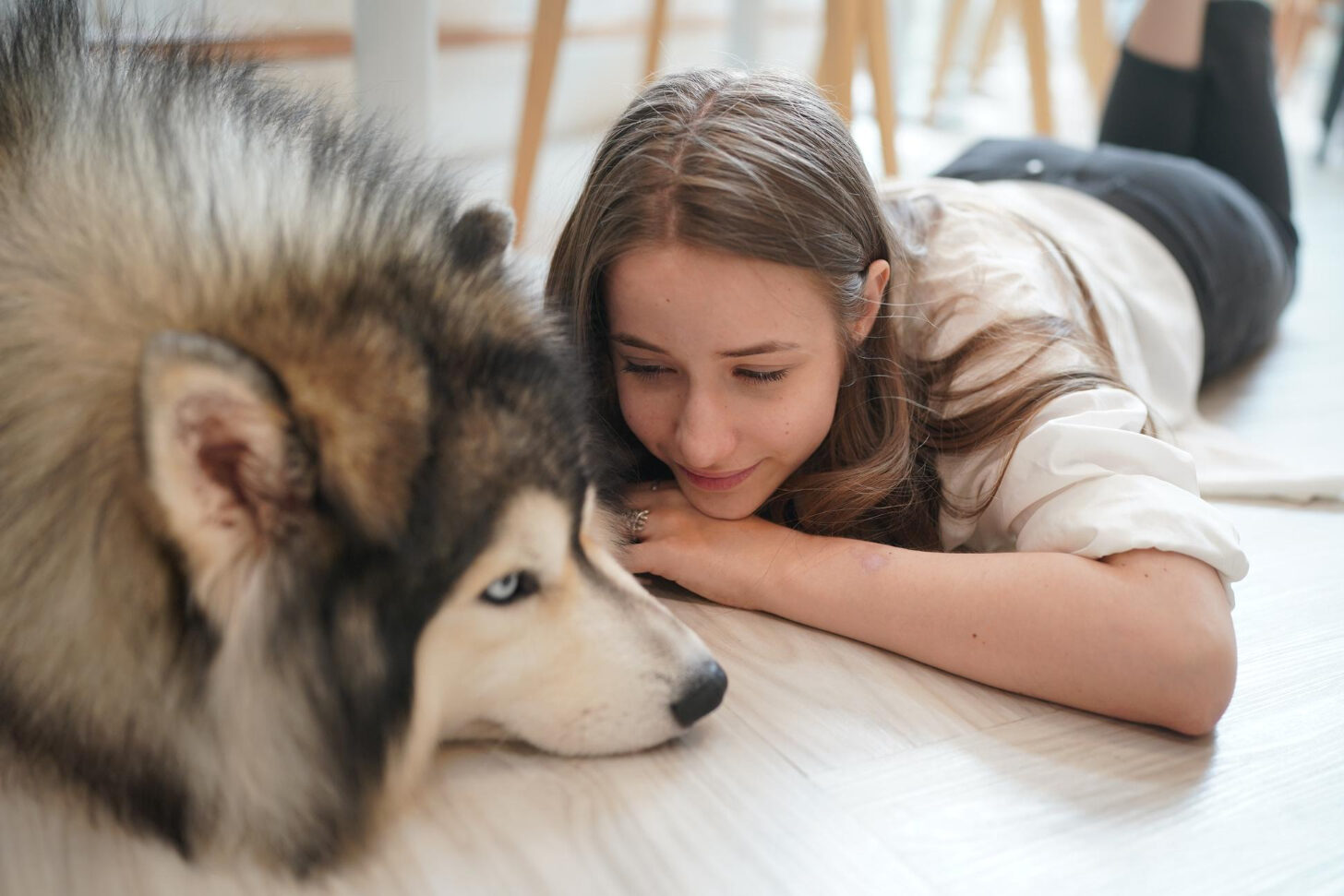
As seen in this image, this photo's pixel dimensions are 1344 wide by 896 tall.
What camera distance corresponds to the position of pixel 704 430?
1.40 m

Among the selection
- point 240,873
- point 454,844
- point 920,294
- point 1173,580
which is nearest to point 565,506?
point 454,844

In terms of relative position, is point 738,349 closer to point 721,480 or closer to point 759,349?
point 759,349

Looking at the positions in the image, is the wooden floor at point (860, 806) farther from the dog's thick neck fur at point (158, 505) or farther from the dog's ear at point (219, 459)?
the dog's ear at point (219, 459)

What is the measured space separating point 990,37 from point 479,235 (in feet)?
18.5

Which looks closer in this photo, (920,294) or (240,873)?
(240,873)

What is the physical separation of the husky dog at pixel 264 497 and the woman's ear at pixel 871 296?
54 cm

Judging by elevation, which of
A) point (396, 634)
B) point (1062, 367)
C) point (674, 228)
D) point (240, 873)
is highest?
point (674, 228)

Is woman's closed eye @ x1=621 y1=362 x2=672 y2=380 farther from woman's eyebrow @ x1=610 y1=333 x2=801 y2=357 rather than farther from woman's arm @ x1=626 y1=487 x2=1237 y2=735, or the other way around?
woman's arm @ x1=626 y1=487 x2=1237 y2=735

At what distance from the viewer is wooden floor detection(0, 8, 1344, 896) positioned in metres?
1.05

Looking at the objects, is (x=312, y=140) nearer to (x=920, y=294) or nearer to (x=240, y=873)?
(x=240, y=873)

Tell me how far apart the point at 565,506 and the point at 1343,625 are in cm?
114

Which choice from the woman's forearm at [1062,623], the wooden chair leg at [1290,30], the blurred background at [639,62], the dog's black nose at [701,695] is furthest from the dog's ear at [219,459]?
the wooden chair leg at [1290,30]

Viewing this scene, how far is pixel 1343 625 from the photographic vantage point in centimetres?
155

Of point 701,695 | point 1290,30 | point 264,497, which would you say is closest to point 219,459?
point 264,497
